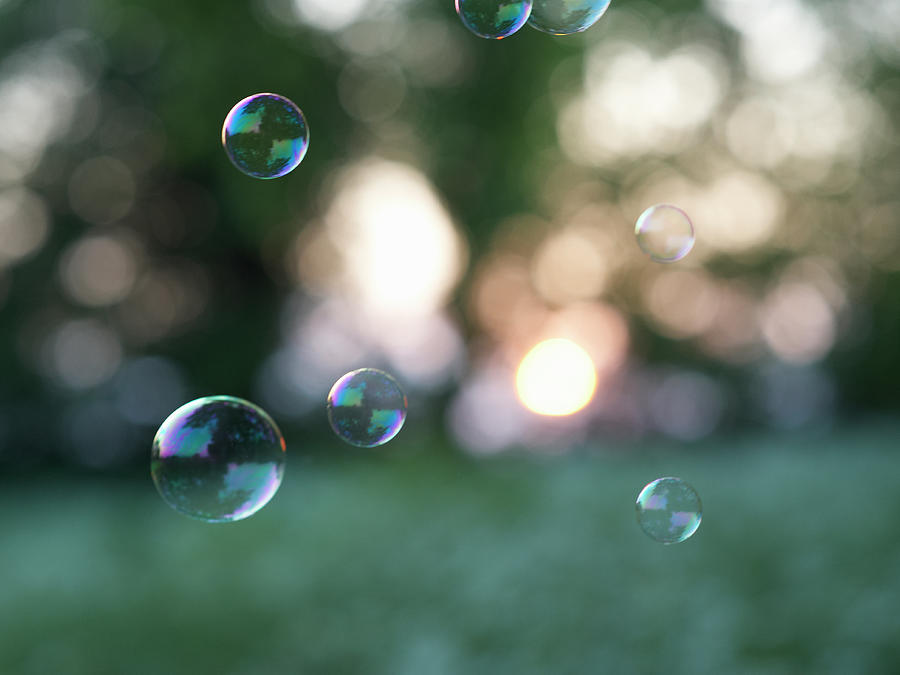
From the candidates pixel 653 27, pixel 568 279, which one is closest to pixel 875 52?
pixel 653 27

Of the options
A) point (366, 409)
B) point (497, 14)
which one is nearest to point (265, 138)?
point (497, 14)

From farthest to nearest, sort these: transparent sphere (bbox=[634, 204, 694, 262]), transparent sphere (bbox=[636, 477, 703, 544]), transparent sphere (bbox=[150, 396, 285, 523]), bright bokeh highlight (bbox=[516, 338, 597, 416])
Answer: bright bokeh highlight (bbox=[516, 338, 597, 416]), transparent sphere (bbox=[634, 204, 694, 262]), transparent sphere (bbox=[636, 477, 703, 544]), transparent sphere (bbox=[150, 396, 285, 523])

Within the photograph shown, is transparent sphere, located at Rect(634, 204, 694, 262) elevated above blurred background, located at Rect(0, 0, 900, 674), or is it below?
below

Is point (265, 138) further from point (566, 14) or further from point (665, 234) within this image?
point (665, 234)

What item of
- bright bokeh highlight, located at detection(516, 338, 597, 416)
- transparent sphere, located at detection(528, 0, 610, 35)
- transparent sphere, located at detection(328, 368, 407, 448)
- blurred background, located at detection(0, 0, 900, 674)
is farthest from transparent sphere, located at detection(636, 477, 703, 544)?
bright bokeh highlight, located at detection(516, 338, 597, 416)

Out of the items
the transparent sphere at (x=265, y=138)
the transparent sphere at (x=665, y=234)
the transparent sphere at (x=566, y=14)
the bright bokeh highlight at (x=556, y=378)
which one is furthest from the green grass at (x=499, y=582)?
the transparent sphere at (x=566, y=14)

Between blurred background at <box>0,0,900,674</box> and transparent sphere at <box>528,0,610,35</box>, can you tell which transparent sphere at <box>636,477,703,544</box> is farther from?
blurred background at <box>0,0,900,674</box>
